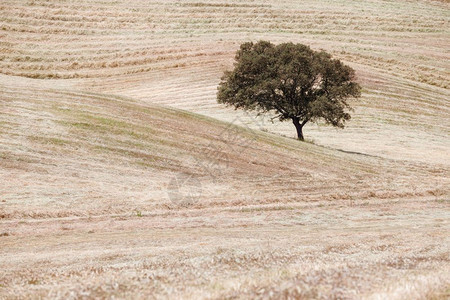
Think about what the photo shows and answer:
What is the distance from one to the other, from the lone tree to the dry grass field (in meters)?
3.06

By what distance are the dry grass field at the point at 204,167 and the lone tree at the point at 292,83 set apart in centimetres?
306

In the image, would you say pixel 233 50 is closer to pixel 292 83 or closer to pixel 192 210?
pixel 292 83

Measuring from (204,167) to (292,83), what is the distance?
56.9 ft

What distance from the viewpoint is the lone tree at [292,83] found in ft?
167

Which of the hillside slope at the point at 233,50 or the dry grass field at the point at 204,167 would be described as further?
the hillside slope at the point at 233,50

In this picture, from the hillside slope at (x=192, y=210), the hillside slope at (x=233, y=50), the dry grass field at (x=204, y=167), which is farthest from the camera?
the hillside slope at (x=233, y=50)

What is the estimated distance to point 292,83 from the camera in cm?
5194

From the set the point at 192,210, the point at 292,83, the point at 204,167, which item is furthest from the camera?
the point at 292,83

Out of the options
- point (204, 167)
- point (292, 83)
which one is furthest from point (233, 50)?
point (204, 167)

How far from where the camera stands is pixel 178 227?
26.1m

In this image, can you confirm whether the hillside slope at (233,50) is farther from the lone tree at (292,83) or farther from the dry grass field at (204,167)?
the lone tree at (292,83)

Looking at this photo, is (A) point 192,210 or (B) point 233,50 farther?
(B) point 233,50

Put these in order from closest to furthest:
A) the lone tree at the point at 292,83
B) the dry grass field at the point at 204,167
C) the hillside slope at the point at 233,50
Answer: the dry grass field at the point at 204,167 < the lone tree at the point at 292,83 < the hillside slope at the point at 233,50

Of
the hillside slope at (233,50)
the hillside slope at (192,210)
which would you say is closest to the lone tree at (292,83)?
the hillside slope at (233,50)
